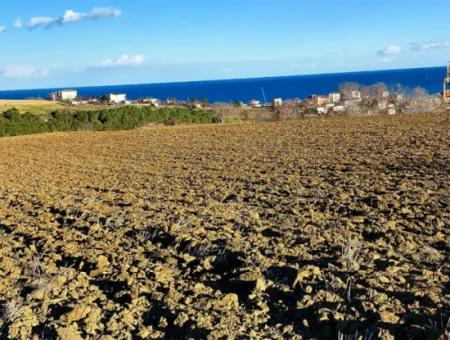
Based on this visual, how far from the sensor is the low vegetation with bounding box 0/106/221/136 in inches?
1275

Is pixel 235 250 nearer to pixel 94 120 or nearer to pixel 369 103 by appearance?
pixel 94 120

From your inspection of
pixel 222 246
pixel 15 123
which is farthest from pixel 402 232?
pixel 15 123

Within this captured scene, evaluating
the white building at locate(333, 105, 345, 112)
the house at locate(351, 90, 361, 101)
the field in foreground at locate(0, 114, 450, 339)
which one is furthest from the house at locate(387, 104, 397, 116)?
the field in foreground at locate(0, 114, 450, 339)

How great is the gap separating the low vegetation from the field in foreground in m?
19.9

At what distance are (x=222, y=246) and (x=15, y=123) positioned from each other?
2864 cm

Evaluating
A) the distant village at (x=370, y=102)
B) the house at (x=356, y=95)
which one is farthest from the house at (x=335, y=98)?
the house at (x=356, y=95)

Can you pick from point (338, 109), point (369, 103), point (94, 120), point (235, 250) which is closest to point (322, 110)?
point (338, 109)

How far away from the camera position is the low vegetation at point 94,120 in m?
32.4

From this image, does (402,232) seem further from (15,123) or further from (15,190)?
(15,123)

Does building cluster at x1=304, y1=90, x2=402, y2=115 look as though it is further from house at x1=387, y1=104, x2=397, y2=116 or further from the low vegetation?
the low vegetation

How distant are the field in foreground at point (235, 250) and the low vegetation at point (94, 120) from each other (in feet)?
65.2

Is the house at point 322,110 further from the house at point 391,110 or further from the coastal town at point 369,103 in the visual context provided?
the house at point 391,110

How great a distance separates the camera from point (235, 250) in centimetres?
630

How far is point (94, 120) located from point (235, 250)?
30359mm
